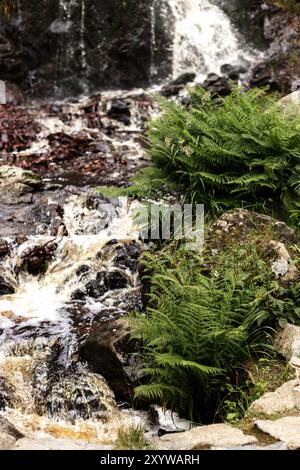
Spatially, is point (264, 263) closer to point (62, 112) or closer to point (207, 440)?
point (207, 440)

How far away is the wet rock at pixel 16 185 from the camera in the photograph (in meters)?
9.01

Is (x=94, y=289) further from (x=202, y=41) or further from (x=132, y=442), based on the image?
(x=202, y=41)

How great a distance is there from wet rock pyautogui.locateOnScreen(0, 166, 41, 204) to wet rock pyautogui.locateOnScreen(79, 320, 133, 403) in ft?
13.9

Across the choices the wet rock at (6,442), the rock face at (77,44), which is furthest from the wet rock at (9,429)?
the rock face at (77,44)

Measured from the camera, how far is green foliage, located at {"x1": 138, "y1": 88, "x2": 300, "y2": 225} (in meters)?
5.84

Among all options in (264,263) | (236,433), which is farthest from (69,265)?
(236,433)

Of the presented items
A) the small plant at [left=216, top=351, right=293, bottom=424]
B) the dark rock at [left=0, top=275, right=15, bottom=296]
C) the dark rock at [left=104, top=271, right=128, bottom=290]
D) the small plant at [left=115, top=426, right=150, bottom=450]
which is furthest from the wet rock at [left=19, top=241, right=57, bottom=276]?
the small plant at [left=115, top=426, right=150, bottom=450]

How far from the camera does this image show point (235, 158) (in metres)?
6.10

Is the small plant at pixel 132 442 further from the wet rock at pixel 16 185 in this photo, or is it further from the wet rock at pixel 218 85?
the wet rock at pixel 218 85

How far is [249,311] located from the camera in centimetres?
455

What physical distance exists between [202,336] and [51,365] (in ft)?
6.51

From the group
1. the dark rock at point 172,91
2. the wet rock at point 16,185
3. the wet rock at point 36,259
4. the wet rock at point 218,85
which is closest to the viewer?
the wet rock at point 36,259

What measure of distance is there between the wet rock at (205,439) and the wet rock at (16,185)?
21.1 feet

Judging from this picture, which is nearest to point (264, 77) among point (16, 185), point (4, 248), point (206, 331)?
point (16, 185)
